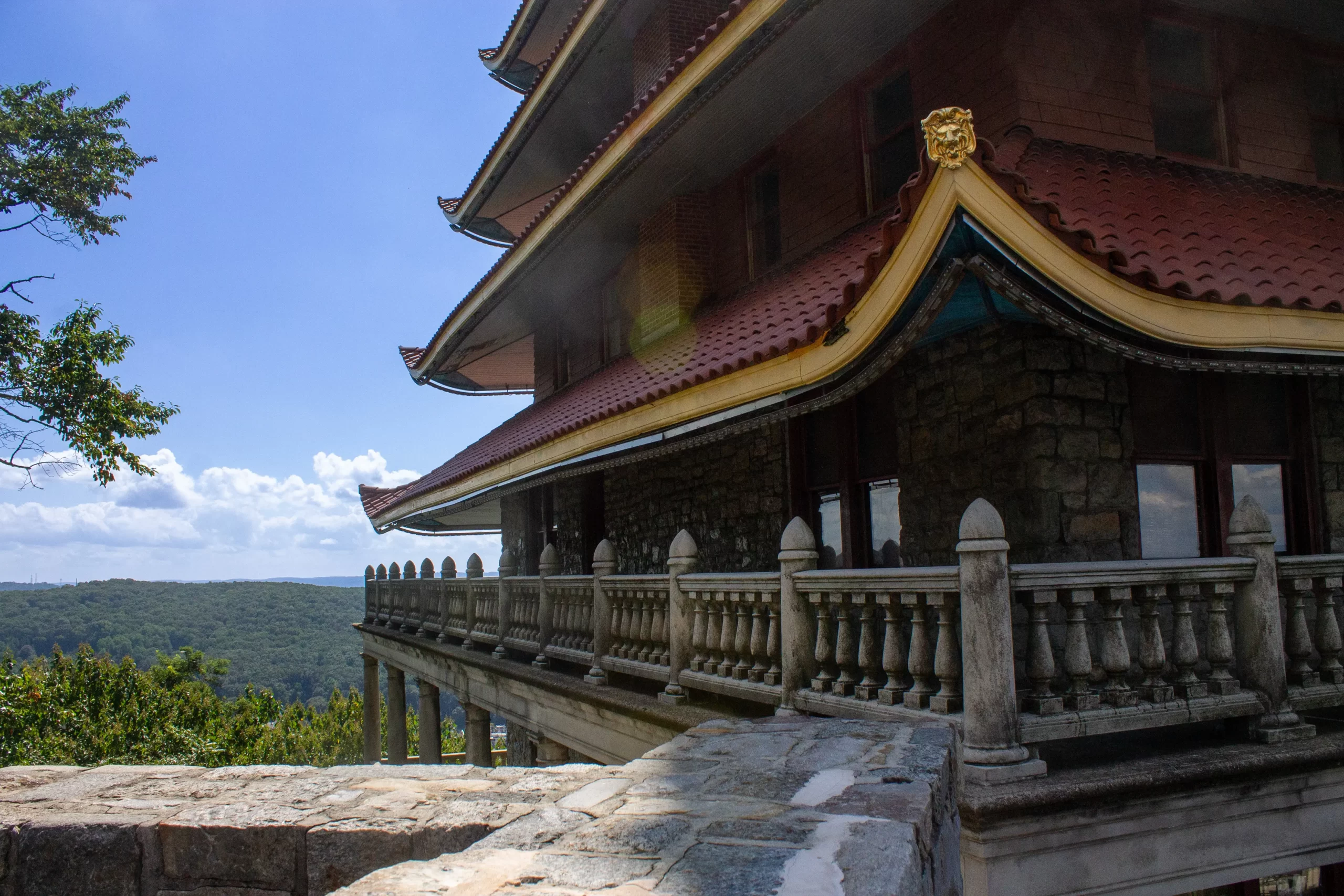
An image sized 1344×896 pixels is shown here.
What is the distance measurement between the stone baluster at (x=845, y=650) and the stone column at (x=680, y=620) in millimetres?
1780

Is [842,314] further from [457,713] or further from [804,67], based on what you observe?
[457,713]

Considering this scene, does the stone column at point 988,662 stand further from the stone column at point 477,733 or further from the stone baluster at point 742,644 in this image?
the stone column at point 477,733

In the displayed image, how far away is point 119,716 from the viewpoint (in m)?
21.4

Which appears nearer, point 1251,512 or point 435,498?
point 1251,512

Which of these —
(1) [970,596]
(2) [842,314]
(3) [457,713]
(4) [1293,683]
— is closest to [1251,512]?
(4) [1293,683]

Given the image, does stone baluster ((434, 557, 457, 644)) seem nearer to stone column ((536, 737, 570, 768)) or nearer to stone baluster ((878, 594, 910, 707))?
stone column ((536, 737, 570, 768))

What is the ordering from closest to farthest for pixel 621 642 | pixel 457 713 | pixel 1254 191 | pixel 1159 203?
pixel 1159 203
pixel 1254 191
pixel 621 642
pixel 457 713

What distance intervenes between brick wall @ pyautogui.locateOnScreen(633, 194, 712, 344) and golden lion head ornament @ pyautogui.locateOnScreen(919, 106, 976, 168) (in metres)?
6.38

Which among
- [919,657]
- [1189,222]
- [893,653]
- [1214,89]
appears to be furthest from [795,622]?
[1214,89]

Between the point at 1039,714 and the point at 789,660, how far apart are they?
1483mm

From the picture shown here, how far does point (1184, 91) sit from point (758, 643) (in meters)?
5.51

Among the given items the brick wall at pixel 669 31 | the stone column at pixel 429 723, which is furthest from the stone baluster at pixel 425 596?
the brick wall at pixel 669 31

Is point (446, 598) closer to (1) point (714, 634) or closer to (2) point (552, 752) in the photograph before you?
(2) point (552, 752)

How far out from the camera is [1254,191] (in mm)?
7266
